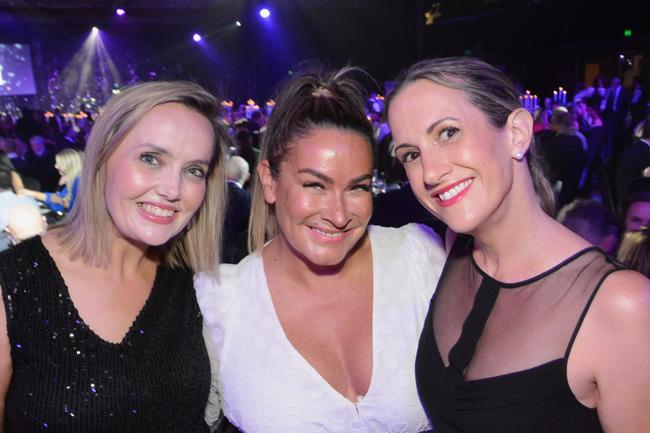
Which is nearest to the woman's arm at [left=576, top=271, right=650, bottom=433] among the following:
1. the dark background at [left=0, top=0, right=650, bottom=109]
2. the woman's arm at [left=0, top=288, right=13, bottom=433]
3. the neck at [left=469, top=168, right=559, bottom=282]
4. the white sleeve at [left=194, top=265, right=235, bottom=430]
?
the neck at [left=469, top=168, right=559, bottom=282]

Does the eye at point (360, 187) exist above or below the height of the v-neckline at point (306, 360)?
above

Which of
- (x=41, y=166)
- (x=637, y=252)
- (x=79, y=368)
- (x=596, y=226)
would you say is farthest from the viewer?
(x=41, y=166)

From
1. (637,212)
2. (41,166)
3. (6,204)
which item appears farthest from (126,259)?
(41,166)

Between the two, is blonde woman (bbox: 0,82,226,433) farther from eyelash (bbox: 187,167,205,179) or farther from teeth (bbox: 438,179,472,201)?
teeth (bbox: 438,179,472,201)

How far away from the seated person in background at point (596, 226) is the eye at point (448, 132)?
1555 millimetres

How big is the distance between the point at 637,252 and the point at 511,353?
999 millimetres

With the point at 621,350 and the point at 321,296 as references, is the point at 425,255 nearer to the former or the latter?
the point at 321,296

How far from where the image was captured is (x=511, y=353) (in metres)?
1.30

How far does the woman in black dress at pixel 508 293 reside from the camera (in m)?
1.15

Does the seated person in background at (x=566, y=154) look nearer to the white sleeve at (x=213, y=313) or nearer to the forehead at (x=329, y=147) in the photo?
the forehead at (x=329, y=147)

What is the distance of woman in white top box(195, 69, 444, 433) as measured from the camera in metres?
1.61

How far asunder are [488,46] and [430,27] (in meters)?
1.51

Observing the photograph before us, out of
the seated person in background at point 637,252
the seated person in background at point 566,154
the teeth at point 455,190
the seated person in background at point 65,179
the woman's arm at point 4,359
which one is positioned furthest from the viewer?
the seated person in background at point 566,154

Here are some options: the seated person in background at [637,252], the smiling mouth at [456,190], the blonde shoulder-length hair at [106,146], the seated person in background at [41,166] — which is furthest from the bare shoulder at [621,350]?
the seated person in background at [41,166]
